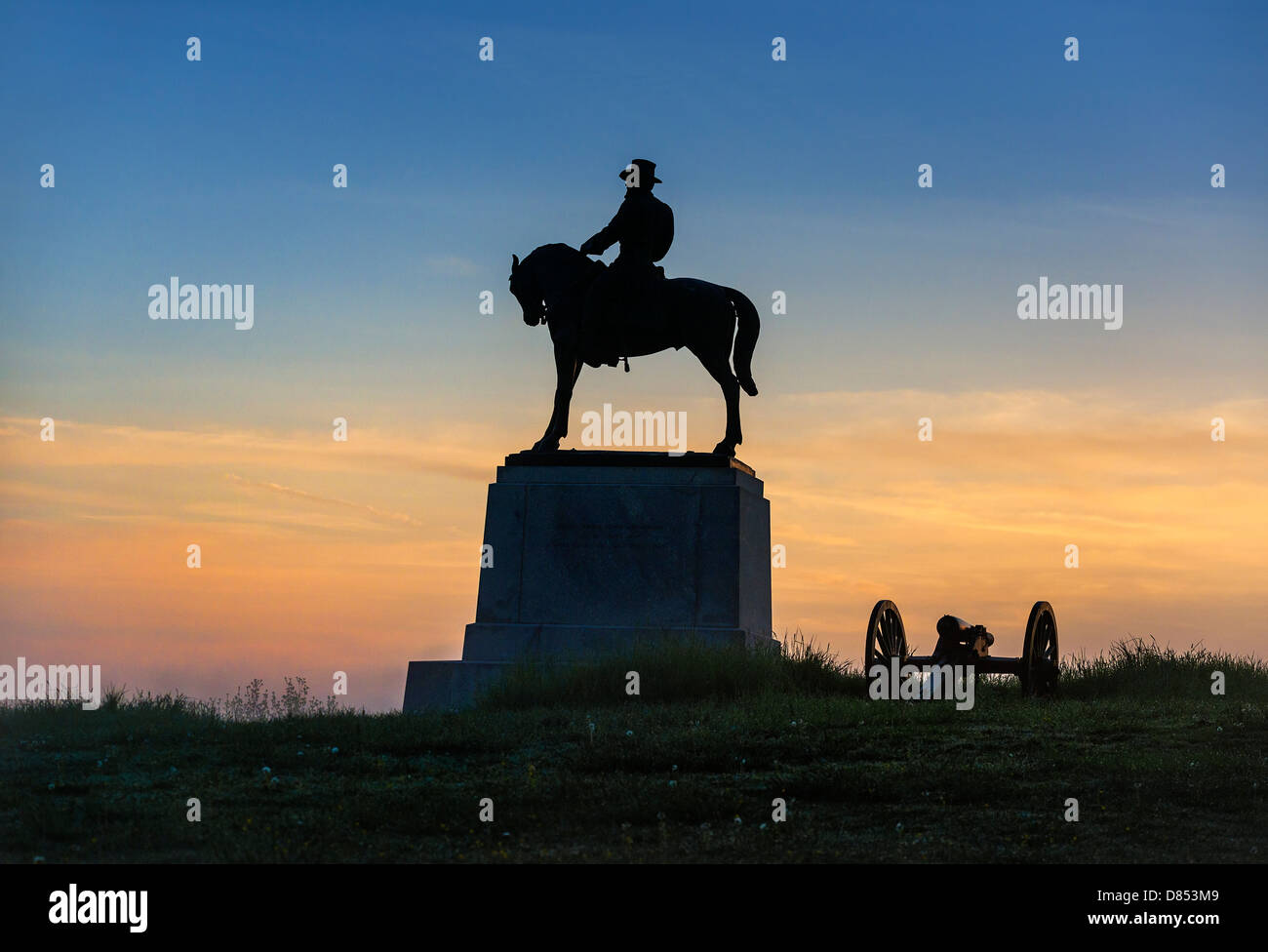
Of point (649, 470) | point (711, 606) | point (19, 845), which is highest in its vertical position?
point (649, 470)

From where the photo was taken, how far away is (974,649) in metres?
16.3

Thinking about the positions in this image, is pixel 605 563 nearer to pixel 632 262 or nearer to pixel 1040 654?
pixel 632 262

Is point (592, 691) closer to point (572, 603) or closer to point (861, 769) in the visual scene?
point (572, 603)

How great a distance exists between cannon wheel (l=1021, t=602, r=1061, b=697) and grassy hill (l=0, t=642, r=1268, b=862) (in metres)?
0.38

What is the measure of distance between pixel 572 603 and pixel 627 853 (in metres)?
8.47

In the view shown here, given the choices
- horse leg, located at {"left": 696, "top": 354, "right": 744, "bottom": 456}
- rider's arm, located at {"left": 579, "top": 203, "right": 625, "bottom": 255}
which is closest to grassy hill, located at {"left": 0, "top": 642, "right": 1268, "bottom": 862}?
horse leg, located at {"left": 696, "top": 354, "right": 744, "bottom": 456}

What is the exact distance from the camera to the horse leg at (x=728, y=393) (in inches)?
703

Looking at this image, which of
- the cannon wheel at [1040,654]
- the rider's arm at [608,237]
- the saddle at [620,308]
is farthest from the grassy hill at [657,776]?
the rider's arm at [608,237]

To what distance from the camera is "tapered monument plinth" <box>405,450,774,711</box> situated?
16969 mm

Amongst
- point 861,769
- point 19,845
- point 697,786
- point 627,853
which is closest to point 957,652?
point 861,769

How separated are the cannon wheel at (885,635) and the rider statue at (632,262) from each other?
14.1ft

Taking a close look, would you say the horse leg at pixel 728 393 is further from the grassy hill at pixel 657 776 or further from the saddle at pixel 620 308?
the grassy hill at pixel 657 776

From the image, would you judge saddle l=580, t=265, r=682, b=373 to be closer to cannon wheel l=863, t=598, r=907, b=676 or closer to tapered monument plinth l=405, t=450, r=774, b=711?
tapered monument plinth l=405, t=450, r=774, b=711

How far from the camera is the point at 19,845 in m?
9.44
